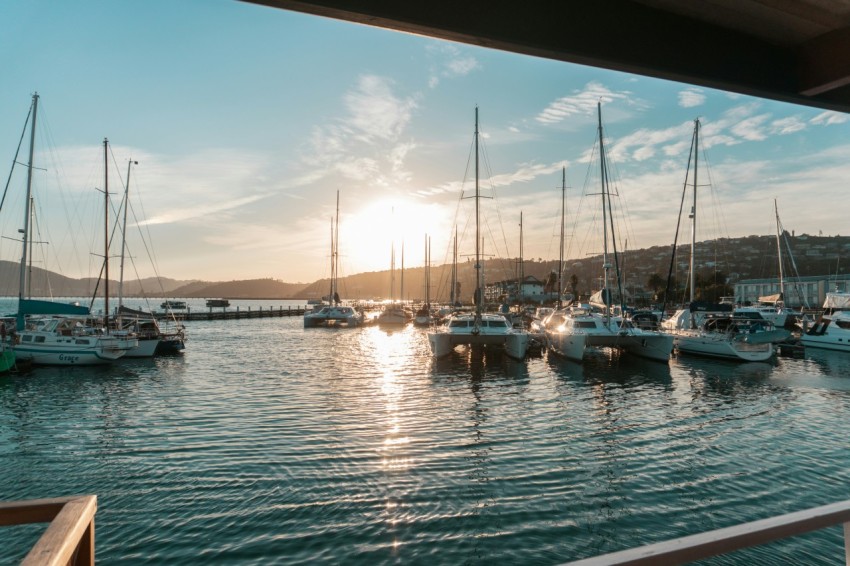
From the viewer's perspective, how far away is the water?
22.8ft

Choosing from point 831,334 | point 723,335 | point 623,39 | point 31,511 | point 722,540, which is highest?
point 623,39

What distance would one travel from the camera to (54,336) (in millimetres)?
25047

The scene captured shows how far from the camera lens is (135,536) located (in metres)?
7.06

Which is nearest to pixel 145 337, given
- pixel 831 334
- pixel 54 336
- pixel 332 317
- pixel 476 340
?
pixel 54 336

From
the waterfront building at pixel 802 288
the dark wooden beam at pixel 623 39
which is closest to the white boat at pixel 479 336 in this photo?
the dark wooden beam at pixel 623 39

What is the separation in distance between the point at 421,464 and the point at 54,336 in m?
24.0

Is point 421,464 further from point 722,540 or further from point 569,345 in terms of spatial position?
point 569,345

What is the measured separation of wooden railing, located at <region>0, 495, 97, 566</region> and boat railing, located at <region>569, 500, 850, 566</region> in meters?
1.39

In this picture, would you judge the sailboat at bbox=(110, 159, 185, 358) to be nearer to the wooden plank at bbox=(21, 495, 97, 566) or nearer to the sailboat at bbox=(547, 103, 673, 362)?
the sailboat at bbox=(547, 103, 673, 362)

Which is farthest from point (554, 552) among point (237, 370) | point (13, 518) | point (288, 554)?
A: point (237, 370)

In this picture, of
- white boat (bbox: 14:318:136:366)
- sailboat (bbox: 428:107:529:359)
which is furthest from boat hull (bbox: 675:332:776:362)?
white boat (bbox: 14:318:136:366)

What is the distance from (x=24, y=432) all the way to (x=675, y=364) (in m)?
26.4

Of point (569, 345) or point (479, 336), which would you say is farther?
point (569, 345)

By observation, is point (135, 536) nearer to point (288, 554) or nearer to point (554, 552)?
point (288, 554)
